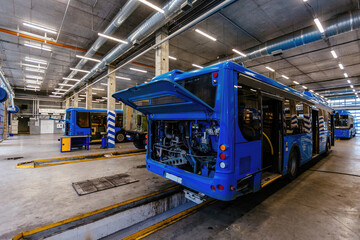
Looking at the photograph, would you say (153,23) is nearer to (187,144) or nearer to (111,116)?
(187,144)

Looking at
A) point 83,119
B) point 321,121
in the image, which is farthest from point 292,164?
point 83,119

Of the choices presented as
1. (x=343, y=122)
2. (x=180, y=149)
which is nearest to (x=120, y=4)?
(x=180, y=149)

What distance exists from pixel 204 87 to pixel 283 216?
279 cm

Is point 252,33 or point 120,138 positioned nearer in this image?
point 252,33

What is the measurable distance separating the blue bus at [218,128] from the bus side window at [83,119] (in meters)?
9.70

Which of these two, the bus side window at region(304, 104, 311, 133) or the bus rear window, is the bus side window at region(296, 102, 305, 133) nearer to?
the bus side window at region(304, 104, 311, 133)

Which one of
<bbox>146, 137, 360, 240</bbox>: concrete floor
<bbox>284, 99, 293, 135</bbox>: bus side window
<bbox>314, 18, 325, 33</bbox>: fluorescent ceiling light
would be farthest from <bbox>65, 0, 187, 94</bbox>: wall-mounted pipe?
<bbox>146, 137, 360, 240</bbox>: concrete floor

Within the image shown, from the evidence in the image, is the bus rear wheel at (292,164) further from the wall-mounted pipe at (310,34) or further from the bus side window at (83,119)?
the bus side window at (83,119)

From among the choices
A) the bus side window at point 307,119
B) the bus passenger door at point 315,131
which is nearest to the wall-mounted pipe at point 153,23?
the bus side window at point 307,119

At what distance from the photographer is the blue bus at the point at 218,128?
266cm

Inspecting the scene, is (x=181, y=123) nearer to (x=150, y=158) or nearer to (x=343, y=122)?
(x=150, y=158)

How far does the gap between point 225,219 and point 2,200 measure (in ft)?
14.2

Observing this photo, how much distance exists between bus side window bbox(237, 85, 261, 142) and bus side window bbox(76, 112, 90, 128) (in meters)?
11.9

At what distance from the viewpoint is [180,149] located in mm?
3617
